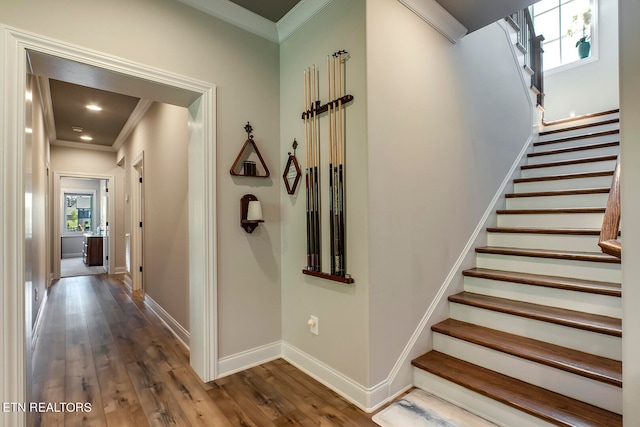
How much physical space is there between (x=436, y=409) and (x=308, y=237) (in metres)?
1.31

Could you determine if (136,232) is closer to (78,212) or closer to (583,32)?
(78,212)

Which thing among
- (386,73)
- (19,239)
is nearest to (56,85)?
(19,239)

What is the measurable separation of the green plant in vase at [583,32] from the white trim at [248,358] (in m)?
5.91

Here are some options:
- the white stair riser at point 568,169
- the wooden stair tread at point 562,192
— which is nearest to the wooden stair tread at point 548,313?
the wooden stair tread at point 562,192

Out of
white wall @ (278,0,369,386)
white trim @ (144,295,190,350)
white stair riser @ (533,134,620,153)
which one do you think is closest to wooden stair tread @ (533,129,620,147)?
white stair riser @ (533,134,620,153)

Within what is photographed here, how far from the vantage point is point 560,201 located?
2902mm

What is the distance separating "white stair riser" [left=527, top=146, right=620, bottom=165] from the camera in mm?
3182

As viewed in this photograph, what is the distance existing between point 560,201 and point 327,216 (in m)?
2.34

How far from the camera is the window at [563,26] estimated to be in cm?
473

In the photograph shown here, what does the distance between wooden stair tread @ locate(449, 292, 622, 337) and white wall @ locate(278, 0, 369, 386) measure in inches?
38.0

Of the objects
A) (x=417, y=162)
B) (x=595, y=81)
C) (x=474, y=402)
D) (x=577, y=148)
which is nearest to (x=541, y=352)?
(x=474, y=402)

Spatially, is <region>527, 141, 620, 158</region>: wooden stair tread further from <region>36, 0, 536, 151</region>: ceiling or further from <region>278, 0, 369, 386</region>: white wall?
<region>278, 0, 369, 386</region>: white wall

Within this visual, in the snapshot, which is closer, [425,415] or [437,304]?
[425,415]

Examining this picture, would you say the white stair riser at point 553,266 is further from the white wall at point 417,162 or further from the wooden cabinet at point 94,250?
the wooden cabinet at point 94,250
